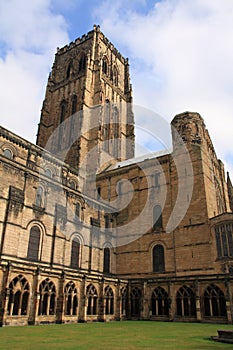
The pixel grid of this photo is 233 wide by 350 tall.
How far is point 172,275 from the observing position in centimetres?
3067

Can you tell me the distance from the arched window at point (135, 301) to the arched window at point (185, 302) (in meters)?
4.09

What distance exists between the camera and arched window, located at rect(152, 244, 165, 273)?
3219 centimetres

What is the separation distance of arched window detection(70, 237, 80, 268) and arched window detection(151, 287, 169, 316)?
8294 millimetres

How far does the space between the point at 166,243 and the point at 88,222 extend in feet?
29.6

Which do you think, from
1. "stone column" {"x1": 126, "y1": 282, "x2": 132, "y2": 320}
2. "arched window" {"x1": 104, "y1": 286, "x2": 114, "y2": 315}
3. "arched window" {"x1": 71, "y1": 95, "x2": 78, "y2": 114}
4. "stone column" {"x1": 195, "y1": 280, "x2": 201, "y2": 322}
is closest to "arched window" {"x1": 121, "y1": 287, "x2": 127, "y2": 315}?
"stone column" {"x1": 126, "y1": 282, "x2": 132, "y2": 320}

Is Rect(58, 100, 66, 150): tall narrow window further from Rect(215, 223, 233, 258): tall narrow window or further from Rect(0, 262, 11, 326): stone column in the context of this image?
Rect(0, 262, 11, 326): stone column

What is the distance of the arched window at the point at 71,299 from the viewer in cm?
2342

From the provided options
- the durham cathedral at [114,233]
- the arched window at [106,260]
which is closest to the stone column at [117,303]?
the durham cathedral at [114,233]

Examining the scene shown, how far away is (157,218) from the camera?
1366 inches

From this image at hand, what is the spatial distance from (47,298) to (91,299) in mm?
4850

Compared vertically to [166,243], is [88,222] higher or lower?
higher

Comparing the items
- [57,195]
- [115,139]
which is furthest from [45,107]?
[57,195]

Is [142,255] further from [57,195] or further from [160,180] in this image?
[57,195]

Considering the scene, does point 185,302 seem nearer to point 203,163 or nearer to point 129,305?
point 129,305
